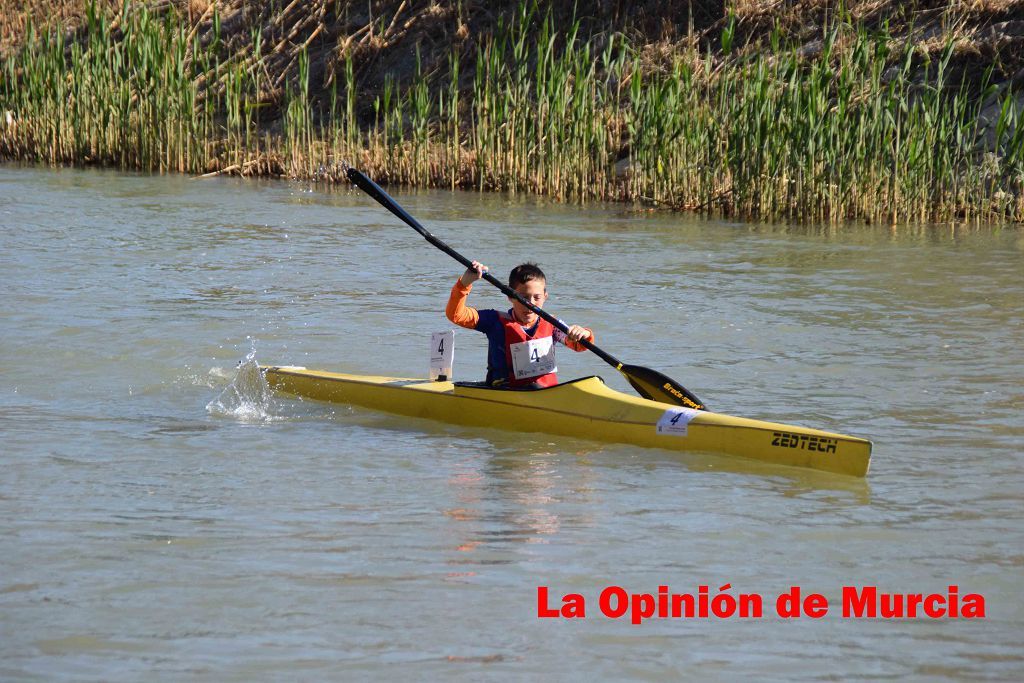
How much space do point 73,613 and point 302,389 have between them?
10.7 ft

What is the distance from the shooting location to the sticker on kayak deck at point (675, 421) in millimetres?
5633

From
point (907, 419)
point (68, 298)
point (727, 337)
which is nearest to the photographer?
point (907, 419)

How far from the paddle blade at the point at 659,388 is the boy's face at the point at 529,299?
0.46 meters

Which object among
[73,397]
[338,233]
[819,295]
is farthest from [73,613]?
[338,233]

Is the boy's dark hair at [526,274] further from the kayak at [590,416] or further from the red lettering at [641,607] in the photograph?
the red lettering at [641,607]

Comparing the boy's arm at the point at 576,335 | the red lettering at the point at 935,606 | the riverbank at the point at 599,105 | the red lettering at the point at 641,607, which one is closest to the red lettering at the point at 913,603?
the red lettering at the point at 935,606

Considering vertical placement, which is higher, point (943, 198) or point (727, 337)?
point (943, 198)

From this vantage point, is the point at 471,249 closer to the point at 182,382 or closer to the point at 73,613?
the point at 182,382

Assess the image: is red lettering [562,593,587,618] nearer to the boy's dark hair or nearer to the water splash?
the boy's dark hair

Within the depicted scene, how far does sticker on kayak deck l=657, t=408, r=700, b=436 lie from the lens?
5633mm

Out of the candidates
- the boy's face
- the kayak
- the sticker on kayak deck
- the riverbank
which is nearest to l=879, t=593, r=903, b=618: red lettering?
the kayak

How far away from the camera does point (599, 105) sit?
17688mm

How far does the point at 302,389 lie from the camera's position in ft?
22.5

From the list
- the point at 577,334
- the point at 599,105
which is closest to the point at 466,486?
the point at 577,334
